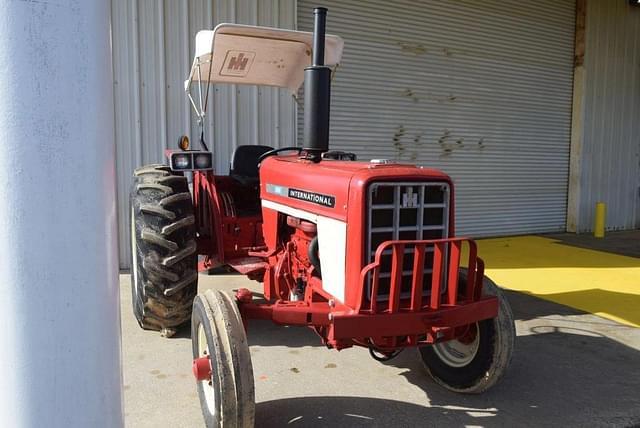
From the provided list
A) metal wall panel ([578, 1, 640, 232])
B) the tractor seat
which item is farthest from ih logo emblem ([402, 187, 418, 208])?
metal wall panel ([578, 1, 640, 232])

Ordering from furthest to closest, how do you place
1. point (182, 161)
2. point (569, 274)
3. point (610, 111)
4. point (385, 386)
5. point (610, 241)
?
point (610, 111) < point (610, 241) < point (569, 274) < point (182, 161) < point (385, 386)

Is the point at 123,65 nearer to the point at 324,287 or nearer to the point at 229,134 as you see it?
the point at 229,134

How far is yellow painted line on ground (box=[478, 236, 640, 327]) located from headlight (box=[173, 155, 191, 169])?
3841 mm

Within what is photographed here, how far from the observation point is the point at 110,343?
157cm

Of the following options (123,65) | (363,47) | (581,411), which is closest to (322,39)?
(581,411)

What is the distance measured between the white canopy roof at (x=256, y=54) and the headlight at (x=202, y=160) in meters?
0.65

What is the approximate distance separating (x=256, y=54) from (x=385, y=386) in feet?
9.42

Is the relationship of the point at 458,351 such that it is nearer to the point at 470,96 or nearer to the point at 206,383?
the point at 206,383

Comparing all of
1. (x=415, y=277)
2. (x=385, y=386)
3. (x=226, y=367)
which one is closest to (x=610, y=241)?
(x=385, y=386)

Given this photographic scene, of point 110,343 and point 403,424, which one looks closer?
point 110,343

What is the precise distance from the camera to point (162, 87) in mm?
6801

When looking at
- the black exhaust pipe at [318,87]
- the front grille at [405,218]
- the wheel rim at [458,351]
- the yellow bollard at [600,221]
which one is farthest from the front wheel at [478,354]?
the yellow bollard at [600,221]

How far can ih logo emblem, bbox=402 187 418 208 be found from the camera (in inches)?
117

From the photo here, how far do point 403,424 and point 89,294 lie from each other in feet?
6.92
